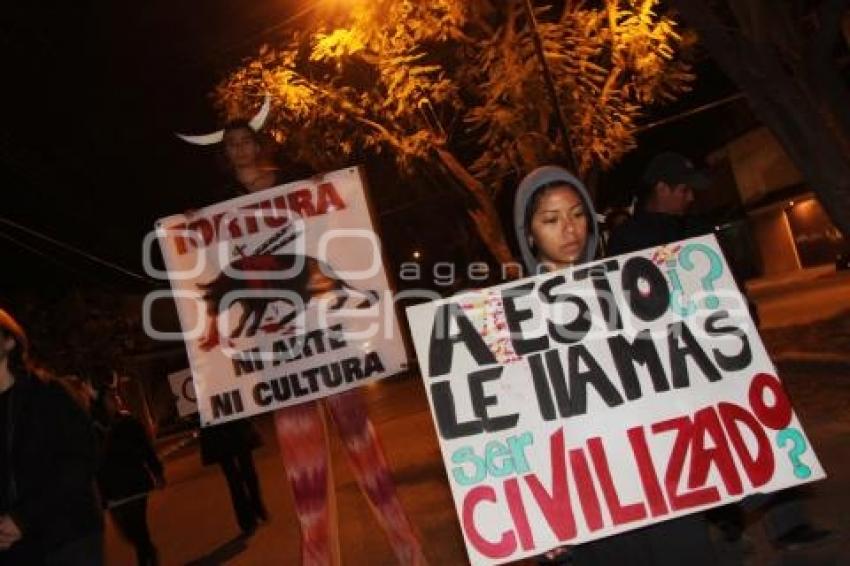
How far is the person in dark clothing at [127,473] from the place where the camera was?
7.29 metres

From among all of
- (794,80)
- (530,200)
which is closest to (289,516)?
(794,80)

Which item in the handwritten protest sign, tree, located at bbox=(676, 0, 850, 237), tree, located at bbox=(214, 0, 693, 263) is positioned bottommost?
the handwritten protest sign

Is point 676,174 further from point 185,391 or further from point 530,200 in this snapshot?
point 185,391

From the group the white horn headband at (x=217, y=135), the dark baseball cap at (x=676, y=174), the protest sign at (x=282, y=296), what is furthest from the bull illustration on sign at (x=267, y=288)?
the dark baseball cap at (x=676, y=174)

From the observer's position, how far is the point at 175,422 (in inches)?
1331

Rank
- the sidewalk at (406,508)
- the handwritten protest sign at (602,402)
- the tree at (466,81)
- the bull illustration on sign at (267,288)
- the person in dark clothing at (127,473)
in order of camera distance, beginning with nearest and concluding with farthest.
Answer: the handwritten protest sign at (602,402) < the bull illustration on sign at (267,288) < the sidewalk at (406,508) < the person in dark clothing at (127,473) < the tree at (466,81)

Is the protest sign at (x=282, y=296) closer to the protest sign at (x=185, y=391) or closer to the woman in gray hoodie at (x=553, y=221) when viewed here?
the protest sign at (x=185, y=391)

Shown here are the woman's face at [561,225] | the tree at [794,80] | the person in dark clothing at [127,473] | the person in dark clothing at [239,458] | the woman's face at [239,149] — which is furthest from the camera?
the person in dark clothing at [239,458]

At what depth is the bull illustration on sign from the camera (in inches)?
164

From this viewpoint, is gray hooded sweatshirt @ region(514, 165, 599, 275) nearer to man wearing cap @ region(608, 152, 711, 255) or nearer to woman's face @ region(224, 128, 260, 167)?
man wearing cap @ region(608, 152, 711, 255)

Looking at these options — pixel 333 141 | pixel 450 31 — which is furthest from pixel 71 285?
pixel 450 31

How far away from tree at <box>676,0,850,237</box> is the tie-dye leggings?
3.61 m

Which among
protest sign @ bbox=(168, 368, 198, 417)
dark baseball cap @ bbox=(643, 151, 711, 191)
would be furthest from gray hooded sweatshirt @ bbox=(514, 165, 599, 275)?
protest sign @ bbox=(168, 368, 198, 417)

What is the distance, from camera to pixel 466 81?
11961mm
